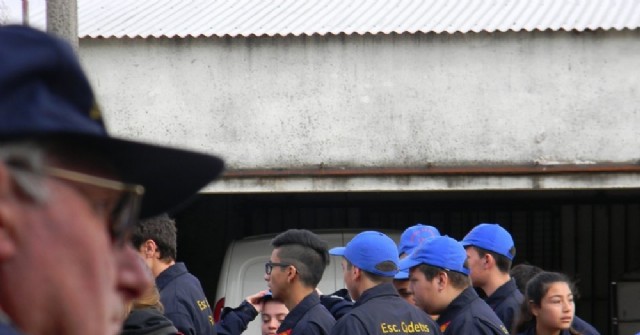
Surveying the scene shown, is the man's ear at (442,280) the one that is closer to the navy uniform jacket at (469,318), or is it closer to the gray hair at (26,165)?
the navy uniform jacket at (469,318)

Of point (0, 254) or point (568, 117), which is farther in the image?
point (568, 117)

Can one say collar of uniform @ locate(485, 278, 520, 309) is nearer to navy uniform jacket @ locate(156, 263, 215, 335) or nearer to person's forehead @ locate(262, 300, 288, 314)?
person's forehead @ locate(262, 300, 288, 314)

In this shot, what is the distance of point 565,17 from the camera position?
37.9ft

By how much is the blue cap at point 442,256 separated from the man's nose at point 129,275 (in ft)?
17.0

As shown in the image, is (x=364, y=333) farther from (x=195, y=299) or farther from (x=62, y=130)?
(x=62, y=130)

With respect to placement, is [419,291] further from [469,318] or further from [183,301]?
[183,301]

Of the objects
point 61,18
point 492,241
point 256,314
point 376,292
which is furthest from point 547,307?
point 61,18

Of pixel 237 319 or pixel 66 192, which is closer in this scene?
pixel 66 192

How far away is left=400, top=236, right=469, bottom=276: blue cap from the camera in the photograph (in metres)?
6.54

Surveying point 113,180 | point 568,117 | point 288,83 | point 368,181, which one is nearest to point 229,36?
point 288,83

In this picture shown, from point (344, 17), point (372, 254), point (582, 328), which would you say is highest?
point (344, 17)

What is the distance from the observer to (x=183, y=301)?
253 inches

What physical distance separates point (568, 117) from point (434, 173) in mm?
1289

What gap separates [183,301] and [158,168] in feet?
16.4
